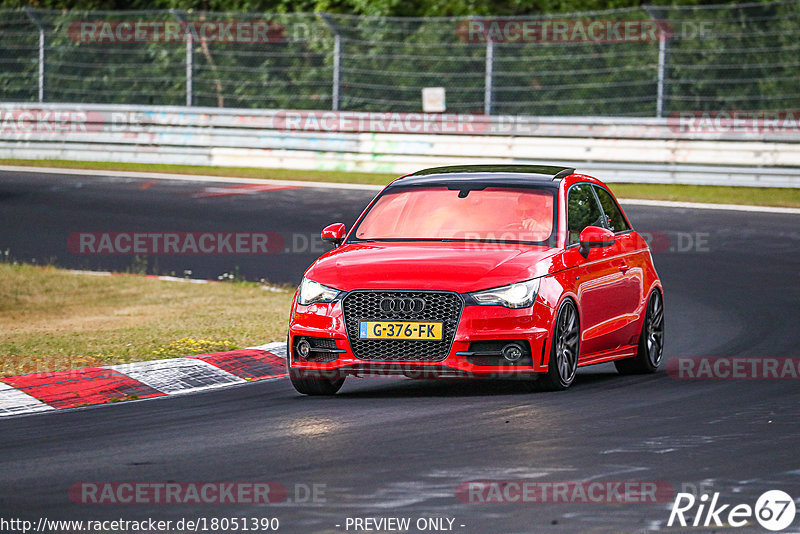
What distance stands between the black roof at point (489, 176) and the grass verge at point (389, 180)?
1228 centimetres

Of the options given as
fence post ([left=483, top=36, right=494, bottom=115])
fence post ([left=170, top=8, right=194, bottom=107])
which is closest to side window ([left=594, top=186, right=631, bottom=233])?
fence post ([left=483, top=36, right=494, bottom=115])

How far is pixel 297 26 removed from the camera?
28.5 meters

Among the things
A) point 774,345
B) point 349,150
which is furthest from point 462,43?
point 774,345

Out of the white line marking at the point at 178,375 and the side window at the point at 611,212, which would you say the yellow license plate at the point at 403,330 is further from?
the side window at the point at 611,212

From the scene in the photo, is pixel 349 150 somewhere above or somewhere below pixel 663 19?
below

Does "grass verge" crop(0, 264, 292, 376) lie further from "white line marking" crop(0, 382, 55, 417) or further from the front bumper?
the front bumper

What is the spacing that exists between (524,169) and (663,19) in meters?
14.9

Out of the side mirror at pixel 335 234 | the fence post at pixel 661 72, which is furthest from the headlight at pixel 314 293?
the fence post at pixel 661 72

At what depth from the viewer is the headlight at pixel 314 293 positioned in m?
9.50

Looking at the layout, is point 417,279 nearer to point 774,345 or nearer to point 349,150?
point 774,345

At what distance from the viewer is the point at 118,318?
48.0 ft

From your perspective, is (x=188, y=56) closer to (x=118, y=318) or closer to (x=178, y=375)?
(x=118, y=318)

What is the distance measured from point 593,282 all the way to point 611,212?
1.28m

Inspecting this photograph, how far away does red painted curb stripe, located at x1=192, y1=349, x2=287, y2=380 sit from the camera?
36.1 feet
